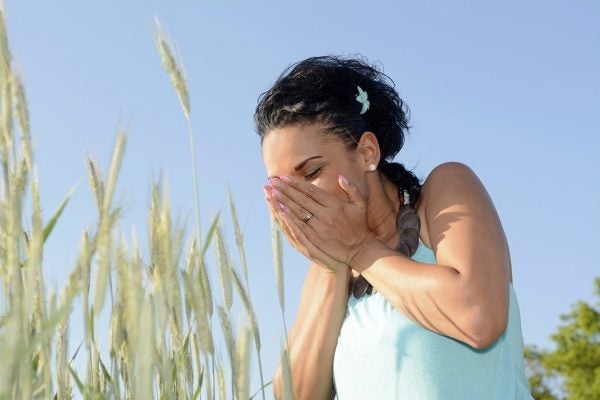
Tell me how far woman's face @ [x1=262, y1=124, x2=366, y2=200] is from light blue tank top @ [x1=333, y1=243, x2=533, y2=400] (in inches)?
15.5

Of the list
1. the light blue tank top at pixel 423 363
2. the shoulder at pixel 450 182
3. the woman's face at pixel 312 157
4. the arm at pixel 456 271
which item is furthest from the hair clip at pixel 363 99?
the light blue tank top at pixel 423 363

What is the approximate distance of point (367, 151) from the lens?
9.15 feet

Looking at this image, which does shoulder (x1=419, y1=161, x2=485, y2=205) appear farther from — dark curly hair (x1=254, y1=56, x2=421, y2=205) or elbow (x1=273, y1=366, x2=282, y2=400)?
elbow (x1=273, y1=366, x2=282, y2=400)

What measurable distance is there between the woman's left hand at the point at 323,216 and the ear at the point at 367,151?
217mm

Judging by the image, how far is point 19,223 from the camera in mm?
1156

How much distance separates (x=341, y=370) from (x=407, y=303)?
0.38 meters

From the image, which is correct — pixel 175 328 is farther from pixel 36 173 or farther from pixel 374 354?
pixel 374 354

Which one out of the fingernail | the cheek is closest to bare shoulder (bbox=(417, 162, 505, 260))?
the cheek

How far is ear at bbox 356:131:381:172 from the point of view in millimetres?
2758

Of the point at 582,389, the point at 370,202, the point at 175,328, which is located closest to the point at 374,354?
the point at 370,202

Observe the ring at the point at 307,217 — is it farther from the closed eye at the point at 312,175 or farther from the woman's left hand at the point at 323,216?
the closed eye at the point at 312,175

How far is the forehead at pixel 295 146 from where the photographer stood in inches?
102

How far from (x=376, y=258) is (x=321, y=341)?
1.15 ft

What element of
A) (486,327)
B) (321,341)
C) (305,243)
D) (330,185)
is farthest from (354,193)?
(486,327)
